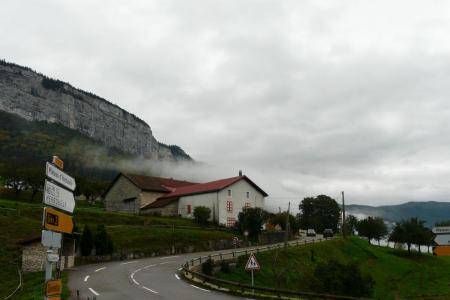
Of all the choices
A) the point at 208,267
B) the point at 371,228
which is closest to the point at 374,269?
the point at 208,267

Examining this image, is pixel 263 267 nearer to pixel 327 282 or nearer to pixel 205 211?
pixel 327 282

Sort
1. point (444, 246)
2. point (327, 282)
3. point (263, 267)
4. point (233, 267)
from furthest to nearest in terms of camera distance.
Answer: point (263, 267) < point (233, 267) < point (327, 282) < point (444, 246)

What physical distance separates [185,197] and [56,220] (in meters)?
65.8

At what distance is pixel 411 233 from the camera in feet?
254

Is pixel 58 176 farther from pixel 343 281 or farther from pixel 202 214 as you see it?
pixel 202 214

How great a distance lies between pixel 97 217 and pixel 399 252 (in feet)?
169

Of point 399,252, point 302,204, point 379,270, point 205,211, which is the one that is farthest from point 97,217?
point 302,204

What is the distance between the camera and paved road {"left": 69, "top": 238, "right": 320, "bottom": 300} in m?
21.3

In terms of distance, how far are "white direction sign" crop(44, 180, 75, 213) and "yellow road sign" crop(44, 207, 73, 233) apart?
0.47 ft

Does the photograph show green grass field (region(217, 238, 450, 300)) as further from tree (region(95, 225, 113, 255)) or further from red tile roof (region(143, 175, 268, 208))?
red tile roof (region(143, 175, 268, 208))

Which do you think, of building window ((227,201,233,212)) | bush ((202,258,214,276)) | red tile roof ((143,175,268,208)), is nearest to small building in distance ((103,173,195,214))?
red tile roof ((143,175,268,208))

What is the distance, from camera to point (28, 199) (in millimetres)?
75875

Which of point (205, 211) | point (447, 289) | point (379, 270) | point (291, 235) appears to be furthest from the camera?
point (291, 235)

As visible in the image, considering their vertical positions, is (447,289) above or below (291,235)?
below
